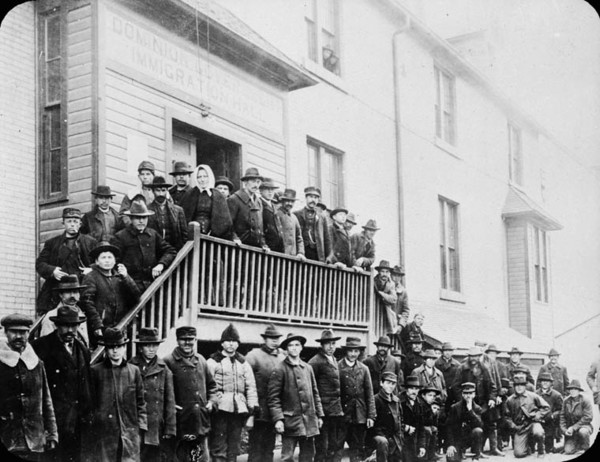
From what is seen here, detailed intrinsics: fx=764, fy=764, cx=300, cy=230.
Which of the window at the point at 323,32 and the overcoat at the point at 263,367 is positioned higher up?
the window at the point at 323,32

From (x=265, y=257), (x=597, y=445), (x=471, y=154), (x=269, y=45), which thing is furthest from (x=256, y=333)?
(x=471, y=154)

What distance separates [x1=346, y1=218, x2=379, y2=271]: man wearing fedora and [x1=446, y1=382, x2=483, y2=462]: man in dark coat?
269cm

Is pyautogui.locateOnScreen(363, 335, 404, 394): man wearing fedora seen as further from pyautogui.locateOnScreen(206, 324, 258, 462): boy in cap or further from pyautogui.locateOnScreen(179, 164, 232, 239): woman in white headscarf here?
pyautogui.locateOnScreen(179, 164, 232, 239): woman in white headscarf

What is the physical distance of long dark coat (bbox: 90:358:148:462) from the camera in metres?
7.14

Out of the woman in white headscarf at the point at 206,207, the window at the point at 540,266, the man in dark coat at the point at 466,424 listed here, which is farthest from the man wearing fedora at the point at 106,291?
the window at the point at 540,266

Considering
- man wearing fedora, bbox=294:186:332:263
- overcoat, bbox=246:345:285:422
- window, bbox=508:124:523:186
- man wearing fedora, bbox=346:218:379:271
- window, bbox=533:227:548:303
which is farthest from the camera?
window, bbox=508:124:523:186

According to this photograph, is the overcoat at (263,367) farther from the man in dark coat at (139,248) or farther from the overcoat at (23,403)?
the overcoat at (23,403)

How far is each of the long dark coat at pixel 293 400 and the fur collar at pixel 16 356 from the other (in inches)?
139

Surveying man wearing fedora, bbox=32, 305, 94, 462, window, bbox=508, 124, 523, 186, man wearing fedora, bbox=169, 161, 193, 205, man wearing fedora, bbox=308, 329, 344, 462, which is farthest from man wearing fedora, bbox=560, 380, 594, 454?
window, bbox=508, 124, 523, 186

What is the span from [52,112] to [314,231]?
442 centimetres

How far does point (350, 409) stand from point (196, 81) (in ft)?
17.7

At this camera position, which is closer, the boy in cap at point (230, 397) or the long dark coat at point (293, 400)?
the boy in cap at point (230, 397)

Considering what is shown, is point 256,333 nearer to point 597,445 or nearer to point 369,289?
point 369,289

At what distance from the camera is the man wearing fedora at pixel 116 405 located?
715 centimetres
